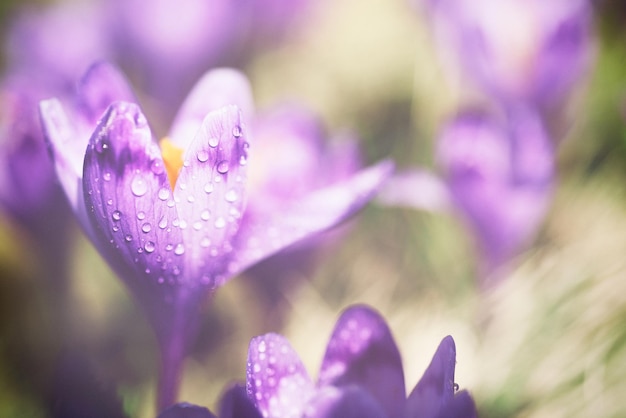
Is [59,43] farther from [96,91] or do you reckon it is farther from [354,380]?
[354,380]

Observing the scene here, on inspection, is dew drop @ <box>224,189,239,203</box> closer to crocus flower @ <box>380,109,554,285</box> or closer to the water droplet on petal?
the water droplet on petal

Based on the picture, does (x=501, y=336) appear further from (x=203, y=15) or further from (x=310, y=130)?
(x=203, y=15)

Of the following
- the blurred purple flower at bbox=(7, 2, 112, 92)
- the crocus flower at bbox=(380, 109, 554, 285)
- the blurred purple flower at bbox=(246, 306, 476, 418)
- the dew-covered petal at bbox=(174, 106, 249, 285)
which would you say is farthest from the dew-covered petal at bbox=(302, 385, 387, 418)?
the blurred purple flower at bbox=(7, 2, 112, 92)

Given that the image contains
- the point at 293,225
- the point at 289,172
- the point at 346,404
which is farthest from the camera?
the point at 289,172

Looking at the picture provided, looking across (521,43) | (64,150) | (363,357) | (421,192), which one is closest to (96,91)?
(64,150)

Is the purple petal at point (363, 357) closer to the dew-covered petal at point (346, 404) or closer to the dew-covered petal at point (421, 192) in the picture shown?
the dew-covered petal at point (346, 404)

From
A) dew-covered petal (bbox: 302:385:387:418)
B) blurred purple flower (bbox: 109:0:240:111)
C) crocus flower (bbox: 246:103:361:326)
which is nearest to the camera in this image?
dew-covered petal (bbox: 302:385:387:418)

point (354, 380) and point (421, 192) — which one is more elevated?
point (421, 192)

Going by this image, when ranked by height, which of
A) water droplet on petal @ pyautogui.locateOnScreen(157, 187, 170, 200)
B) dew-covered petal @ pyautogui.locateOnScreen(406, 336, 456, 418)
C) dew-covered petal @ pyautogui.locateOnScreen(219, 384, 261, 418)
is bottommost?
dew-covered petal @ pyautogui.locateOnScreen(406, 336, 456, 418)
